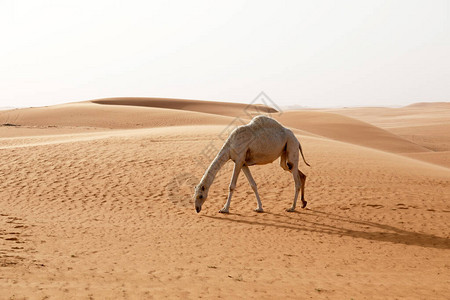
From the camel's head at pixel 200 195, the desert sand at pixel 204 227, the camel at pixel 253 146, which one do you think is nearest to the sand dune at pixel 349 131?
the desert sand at pixel 204 227

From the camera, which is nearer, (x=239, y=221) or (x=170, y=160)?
(x=239, y=221)

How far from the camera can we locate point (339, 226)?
1135 centimetres

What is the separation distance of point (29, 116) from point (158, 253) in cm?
3737

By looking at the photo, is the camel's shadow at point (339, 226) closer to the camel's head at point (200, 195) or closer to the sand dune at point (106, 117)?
the camel's head at point (200, 195)

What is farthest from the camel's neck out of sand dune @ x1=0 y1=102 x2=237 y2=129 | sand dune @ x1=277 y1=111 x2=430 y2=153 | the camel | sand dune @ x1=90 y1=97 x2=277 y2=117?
sand dune @ x1=90 y1=97 x2=277 y2=117

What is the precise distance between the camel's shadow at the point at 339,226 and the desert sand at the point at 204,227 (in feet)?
0.17

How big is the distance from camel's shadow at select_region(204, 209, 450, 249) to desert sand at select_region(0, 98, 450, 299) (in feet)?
0.17

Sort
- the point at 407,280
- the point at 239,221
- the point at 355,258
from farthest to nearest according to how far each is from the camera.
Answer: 1. the point at 239,221
2. the point at 355,258
3. the point at 407,280

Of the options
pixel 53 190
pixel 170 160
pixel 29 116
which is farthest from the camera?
pixel 29 116

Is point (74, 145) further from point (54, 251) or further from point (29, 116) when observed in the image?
point (29, 116)

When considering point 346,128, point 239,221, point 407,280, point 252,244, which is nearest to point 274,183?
point 239,221

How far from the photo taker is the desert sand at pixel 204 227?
21.8 feet

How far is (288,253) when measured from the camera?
893 cm

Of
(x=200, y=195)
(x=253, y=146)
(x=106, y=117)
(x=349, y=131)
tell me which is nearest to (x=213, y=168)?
(x=200, y=195)
